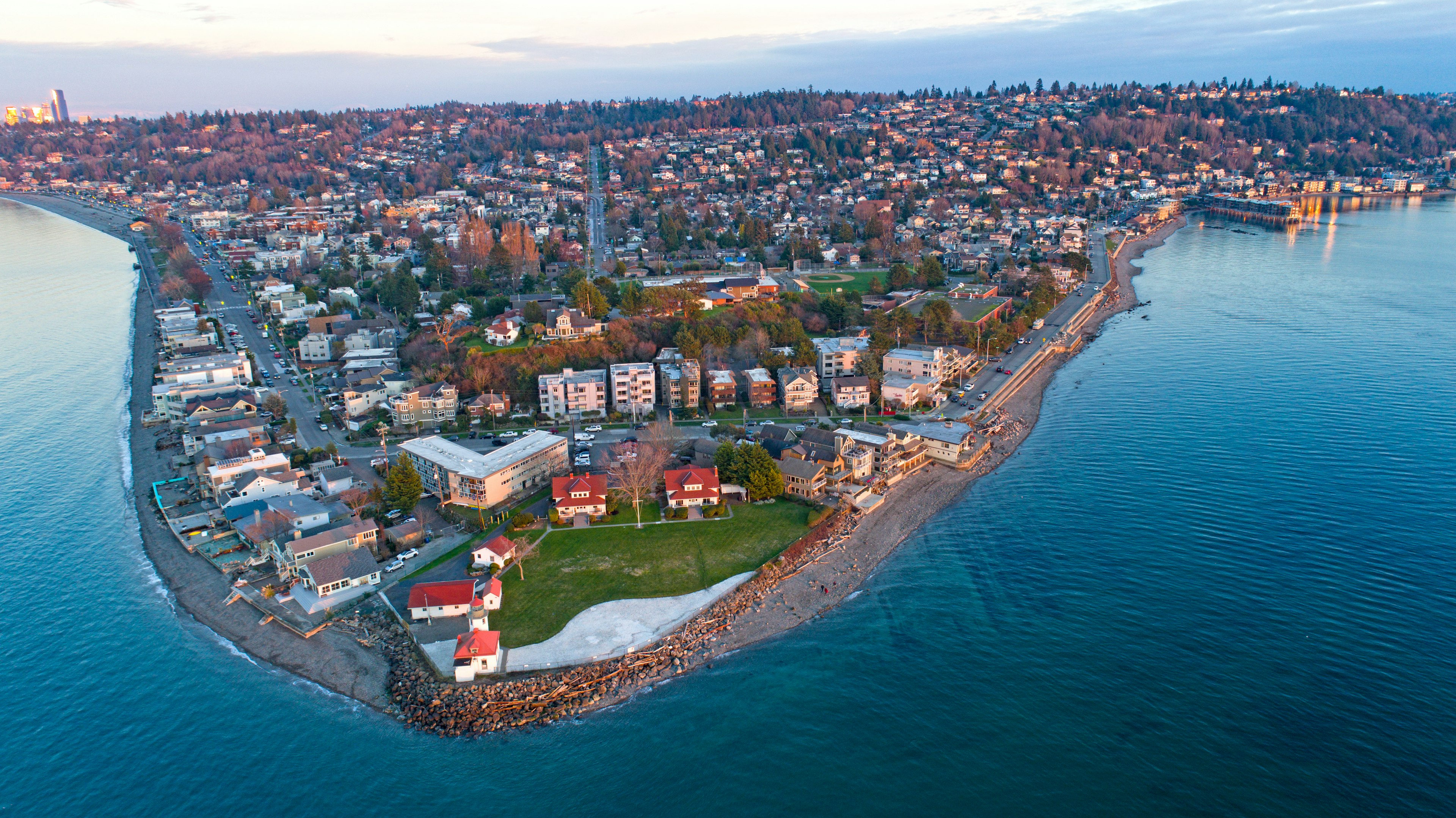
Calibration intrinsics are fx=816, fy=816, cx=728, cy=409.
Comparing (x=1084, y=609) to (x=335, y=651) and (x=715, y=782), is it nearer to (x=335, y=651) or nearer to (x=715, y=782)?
(x=715, y=782)

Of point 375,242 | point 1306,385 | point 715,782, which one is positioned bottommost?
point 715,782

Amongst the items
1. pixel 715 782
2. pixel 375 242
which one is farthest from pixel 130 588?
pixel 375 242

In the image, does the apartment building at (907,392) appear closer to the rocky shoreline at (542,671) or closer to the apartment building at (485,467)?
the rocky shoreline at (542,671)

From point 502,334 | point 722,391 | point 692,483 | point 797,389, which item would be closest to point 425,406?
point 502,334

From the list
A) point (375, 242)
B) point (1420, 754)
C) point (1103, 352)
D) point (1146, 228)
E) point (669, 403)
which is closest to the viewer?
point (1420, 754)

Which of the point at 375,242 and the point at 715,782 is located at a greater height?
the point at 375,242

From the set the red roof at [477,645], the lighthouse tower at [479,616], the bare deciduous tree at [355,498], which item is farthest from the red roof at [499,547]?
the bare deciduous tree at [355,498]

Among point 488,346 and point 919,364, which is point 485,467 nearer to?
point 488,346
